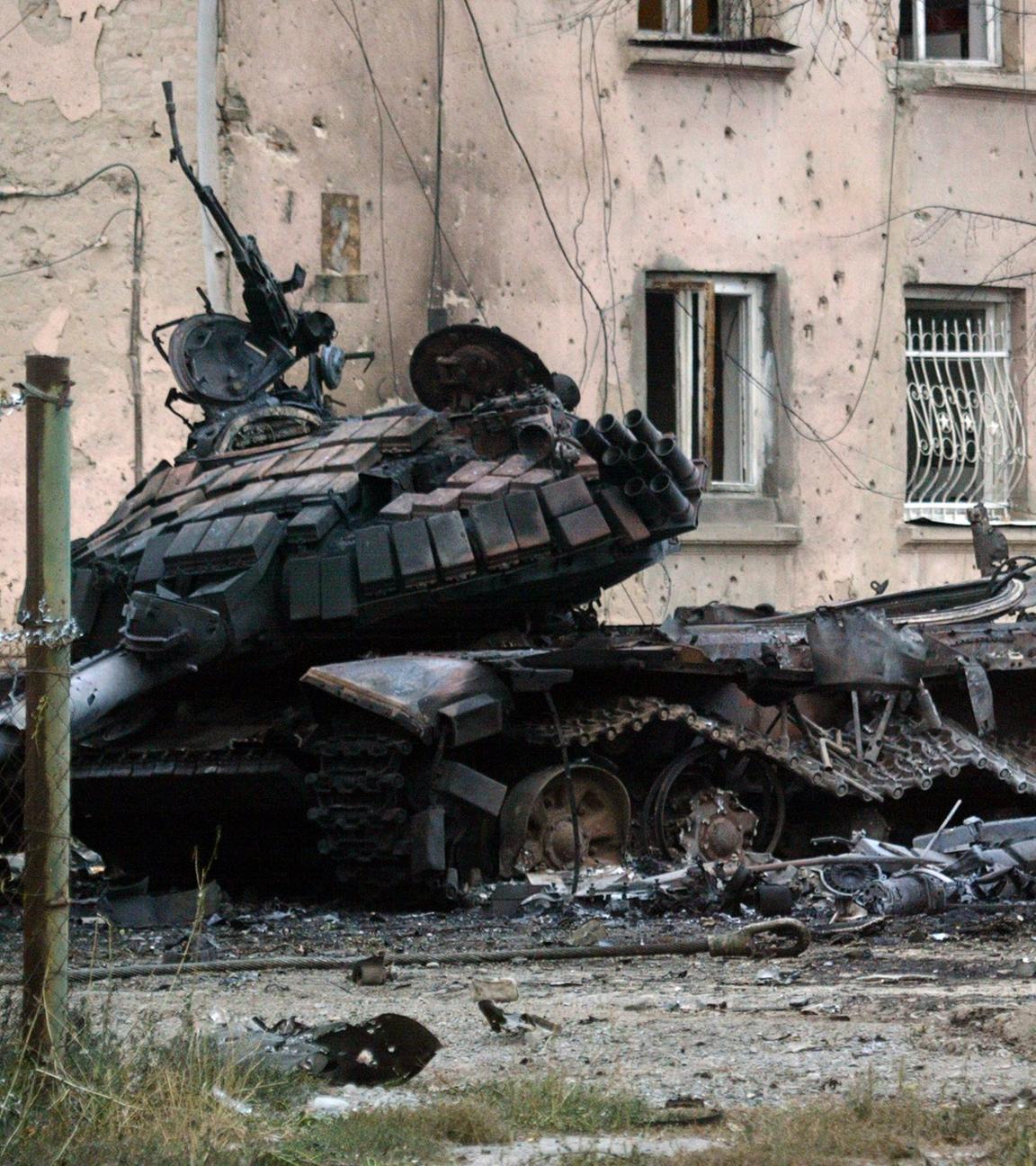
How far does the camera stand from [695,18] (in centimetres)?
1758

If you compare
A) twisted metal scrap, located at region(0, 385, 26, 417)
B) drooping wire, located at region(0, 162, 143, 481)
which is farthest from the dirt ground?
drooping wire, located at region(0, 162, 143, 481)

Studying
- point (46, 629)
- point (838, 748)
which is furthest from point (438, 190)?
point (46, 629)

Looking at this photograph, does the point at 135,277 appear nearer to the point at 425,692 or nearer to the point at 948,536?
the point at 425,692

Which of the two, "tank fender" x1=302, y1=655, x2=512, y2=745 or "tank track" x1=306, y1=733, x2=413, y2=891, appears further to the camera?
"tank track" x1=306, y1=733, x2=413, y2=891

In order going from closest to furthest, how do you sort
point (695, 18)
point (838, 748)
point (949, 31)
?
point (838, 748) < point (695, 18) < point (949, 31)

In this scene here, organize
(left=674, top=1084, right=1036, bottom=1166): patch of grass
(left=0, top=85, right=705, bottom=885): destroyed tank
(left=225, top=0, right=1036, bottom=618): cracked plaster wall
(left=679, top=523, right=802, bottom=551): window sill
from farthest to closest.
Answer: (left=679, top=523, right=802, bottom=551): window sill < (left=225, top=0, right=1036, bottom=618): cracked plaster wall < (left=0, top=85, right=705, bottom=885): destroyed tank < (left=674, top=1084, right=1036, bottom=1166): patch of grass

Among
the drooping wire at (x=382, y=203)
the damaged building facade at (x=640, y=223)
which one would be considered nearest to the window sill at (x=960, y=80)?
the damaged building facade at (x=640, y=223)

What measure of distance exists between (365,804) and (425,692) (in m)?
0.59

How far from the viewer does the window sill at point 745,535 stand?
16984 millimetres

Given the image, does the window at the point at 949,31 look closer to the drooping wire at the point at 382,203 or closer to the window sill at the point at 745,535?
the window sill at the point at 745,535

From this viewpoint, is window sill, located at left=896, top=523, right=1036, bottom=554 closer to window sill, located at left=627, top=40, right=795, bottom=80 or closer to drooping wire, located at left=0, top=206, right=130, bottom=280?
window sill, located at left=627, top=40, right=795, bottom=80

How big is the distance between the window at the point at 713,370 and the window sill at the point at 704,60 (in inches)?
59.2

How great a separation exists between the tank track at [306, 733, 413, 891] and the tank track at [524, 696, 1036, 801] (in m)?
1.04

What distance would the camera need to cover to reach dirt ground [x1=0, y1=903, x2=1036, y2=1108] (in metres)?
5.81
